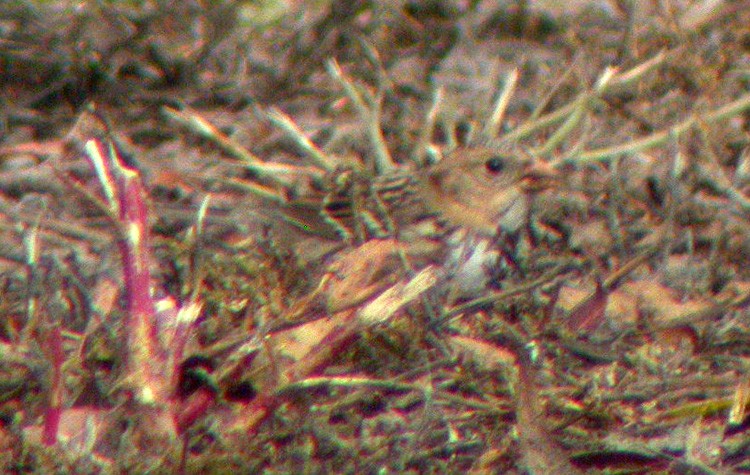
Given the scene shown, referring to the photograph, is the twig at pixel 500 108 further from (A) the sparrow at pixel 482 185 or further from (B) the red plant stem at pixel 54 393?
(B) the red plant stem at pixel 54 393

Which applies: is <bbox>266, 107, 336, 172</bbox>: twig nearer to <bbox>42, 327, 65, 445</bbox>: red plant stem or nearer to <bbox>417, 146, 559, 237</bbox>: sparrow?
<bbox>417, 146, 559, 237</bbox>: sparrow

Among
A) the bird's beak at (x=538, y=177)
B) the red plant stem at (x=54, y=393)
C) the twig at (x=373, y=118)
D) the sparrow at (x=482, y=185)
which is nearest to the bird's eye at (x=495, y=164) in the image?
the sparrow at (x=482, y=185)

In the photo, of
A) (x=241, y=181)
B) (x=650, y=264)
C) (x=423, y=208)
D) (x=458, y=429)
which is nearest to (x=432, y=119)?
(x=423, y=208)

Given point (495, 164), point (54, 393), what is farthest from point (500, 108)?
point (54, 393)

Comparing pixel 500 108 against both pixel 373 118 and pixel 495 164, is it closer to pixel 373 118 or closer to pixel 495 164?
pixel 495 164

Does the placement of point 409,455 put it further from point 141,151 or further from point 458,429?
point 141,151
